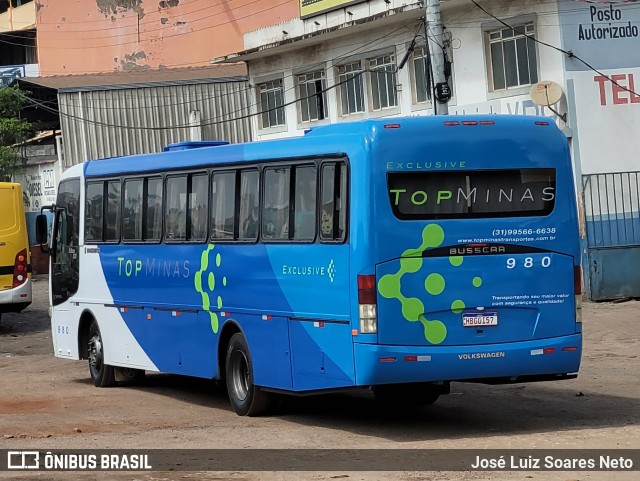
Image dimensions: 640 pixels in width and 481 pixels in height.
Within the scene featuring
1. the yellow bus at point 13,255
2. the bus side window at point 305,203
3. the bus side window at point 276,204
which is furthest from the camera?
the yellow bus at point 13,255

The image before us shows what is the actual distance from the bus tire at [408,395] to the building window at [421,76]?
1514 centimetres

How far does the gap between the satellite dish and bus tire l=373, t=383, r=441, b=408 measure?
1169cm

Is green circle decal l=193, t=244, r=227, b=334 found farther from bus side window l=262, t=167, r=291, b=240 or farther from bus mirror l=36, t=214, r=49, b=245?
bus mirror l=36, t=214, r=49, b=245

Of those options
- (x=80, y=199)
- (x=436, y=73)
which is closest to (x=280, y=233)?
(x=80, y=199)

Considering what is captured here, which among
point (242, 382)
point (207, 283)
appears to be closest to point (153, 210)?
point (207, 283)

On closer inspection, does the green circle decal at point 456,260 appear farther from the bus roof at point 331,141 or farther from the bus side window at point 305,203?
the bus side window at point 305,203

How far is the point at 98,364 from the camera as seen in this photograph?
17000 millimetres

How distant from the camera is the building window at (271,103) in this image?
3462cm

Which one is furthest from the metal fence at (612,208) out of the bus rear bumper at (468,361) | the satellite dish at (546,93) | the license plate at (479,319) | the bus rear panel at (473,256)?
the license plate at (479,319)

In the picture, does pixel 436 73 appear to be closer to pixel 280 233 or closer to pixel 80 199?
pixel 80 199

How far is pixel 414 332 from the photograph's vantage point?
1129 cm

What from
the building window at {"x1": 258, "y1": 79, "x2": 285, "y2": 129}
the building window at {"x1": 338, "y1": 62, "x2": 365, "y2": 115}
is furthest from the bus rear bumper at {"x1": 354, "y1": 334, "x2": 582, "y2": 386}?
the building window at {"x1": 258, "y1": 79, "x2": 285, "y2": 129}

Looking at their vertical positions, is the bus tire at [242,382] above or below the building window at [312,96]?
below

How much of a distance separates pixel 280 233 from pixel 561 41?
13.5 metres
